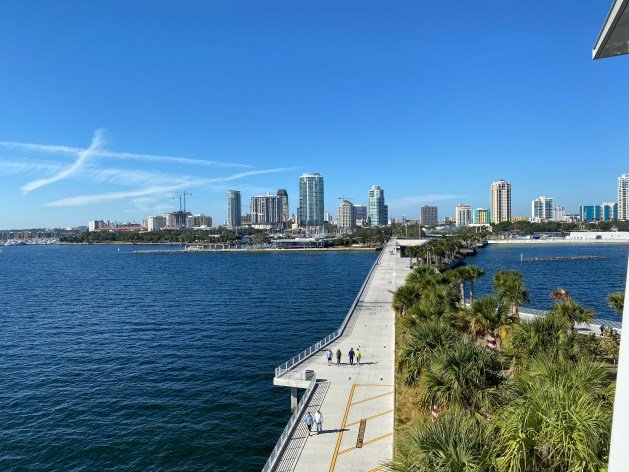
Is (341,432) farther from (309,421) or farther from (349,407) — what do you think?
(349,407)

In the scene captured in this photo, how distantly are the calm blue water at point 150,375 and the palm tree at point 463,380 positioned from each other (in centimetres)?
1198

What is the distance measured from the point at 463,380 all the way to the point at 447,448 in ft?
21.2

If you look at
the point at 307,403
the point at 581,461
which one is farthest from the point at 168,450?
the point at 581,461

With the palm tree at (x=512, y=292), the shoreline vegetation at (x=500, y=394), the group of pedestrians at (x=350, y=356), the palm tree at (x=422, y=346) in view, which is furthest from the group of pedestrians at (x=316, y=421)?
the palm tree at (x=512, y=292)

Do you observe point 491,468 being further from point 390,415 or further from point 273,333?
point 273,333

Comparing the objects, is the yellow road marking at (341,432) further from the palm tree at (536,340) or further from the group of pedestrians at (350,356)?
the palm tree at (536,340)

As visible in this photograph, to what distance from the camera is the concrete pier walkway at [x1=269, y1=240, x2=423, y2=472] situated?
1883cm

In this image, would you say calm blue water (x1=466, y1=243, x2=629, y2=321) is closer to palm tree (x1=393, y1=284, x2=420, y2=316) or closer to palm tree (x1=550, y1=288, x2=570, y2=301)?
palm tree (x1=550, y1=288, x2=570, y2=301)

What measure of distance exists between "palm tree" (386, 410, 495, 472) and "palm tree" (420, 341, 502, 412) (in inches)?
196

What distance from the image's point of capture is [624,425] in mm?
4406

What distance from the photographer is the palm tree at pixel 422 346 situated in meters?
20.4

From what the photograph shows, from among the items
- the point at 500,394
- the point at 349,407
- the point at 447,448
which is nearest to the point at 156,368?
the point at 349,407

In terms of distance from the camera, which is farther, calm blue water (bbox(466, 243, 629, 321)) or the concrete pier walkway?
calm blue water (bbox(466, 243, 629, 321))

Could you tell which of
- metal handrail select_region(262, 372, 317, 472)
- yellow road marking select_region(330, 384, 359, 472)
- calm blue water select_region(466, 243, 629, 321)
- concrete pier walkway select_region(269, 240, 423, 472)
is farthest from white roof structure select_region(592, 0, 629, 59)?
calm blue water select_region(466, 243, 629, 321)
